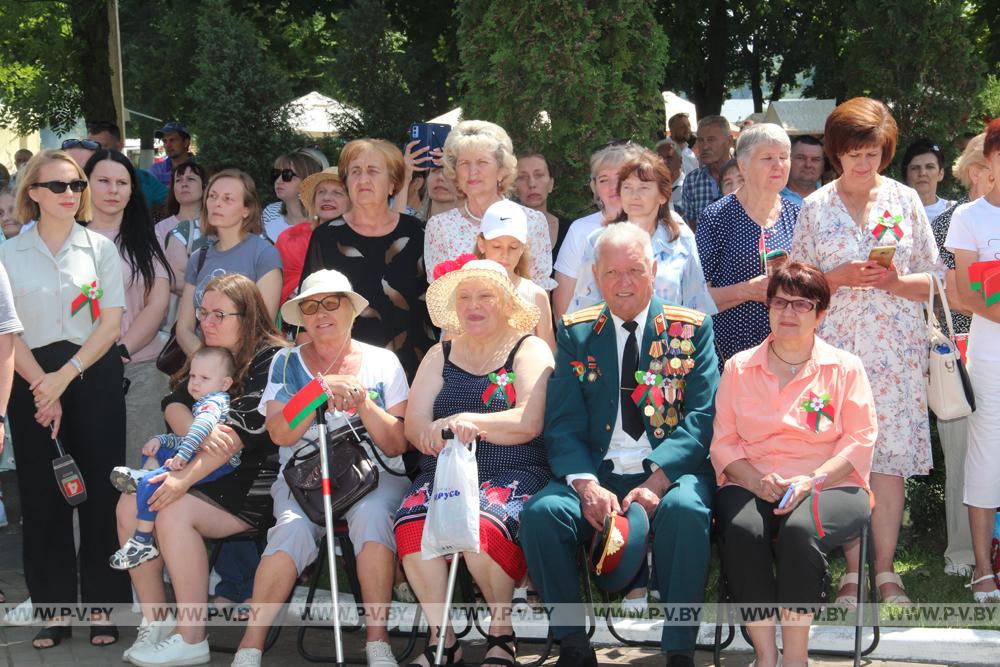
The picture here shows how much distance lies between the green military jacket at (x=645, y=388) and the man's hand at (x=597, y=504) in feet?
0.48

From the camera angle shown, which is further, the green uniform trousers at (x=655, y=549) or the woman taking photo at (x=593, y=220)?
the woman taking photo at (x=593, y=220)

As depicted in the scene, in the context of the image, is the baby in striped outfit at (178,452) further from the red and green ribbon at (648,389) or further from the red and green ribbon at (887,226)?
the red and green ribbon at (887,226)

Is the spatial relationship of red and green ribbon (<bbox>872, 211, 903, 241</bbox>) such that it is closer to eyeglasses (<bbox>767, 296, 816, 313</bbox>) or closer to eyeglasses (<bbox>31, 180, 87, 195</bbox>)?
eyeglasses (<bbox>767, 296, 816, 313</bbox>)

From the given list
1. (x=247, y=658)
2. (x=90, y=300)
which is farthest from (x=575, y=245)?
(x=247, y=658)

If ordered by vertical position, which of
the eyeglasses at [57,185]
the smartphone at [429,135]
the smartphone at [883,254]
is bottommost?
the smartphone at [883,254]

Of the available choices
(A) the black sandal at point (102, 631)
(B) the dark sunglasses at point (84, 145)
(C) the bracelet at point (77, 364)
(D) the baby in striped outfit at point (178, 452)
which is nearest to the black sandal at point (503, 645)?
(D) the baby in striped outfit at point (178, 452)

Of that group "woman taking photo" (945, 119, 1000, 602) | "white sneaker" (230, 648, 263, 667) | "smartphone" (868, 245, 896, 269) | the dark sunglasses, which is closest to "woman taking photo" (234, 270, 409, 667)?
"white sneaker" (230, 648, 263, 667)

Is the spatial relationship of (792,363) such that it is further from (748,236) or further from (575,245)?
(575,245)

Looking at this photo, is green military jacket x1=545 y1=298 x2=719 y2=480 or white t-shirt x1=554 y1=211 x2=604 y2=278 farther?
white t-shirt x1=554 y1=211 x2=604 y2=278

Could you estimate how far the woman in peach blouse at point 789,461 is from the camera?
4.54 meters

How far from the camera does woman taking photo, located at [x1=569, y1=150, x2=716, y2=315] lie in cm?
561

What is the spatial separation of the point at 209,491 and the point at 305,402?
0.74 meters

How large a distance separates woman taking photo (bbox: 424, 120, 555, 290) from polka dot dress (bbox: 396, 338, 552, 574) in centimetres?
86

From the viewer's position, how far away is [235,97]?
15336 millimetres
